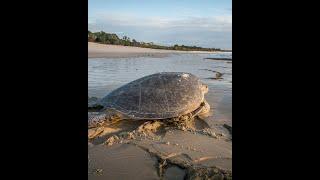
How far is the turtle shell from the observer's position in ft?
12.6

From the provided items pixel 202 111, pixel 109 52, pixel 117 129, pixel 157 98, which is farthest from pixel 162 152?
pixel 109 52

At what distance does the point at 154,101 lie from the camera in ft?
12.9

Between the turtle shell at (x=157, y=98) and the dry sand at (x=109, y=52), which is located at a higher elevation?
the dry sand at (x=109, y=52)

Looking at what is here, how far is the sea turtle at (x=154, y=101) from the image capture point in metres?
3.80

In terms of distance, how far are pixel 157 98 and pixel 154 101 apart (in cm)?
8

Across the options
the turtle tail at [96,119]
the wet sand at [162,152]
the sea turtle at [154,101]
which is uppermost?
the sea turtle at [154,101]

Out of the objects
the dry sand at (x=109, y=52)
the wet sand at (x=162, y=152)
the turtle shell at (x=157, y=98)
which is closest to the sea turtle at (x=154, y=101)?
the turtle shell at (x=157, y=98)

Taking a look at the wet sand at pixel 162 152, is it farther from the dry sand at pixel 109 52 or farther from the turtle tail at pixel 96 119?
the dry sand at pixel 109 52

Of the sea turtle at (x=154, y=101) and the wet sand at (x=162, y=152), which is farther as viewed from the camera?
the sea turtle at (x=154, y=101)

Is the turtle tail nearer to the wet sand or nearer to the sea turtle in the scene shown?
the sea turtle

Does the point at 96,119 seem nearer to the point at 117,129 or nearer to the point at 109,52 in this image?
the point at 117,129
